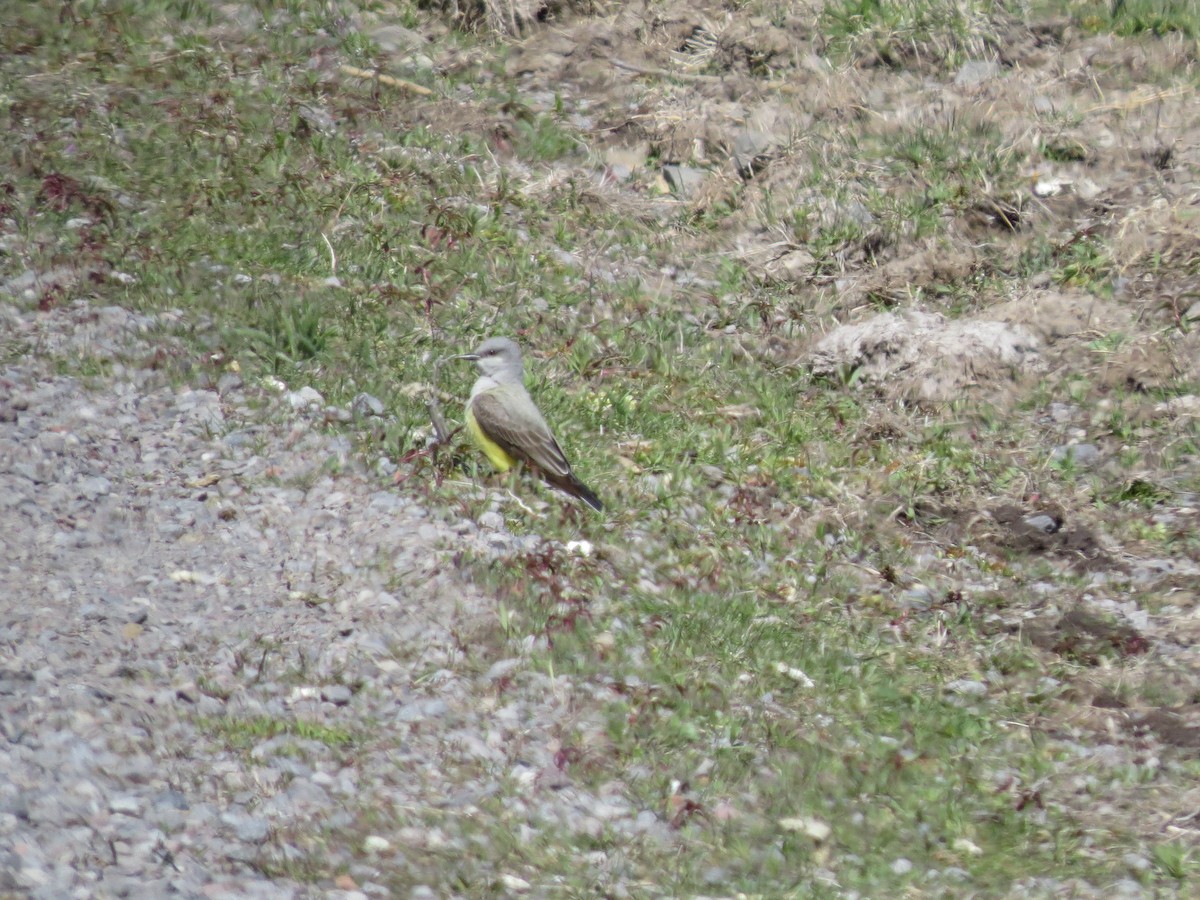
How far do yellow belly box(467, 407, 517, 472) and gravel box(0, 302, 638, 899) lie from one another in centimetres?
71

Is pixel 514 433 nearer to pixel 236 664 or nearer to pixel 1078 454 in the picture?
pixel 236 664

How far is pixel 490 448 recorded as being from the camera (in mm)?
9539

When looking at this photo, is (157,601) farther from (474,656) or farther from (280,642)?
(474,656)

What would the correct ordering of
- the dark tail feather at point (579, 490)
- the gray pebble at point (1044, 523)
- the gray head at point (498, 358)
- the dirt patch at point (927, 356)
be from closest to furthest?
the dark tail feather at point (579, 490), the gray pebble at point (1044, 523), the gray head at point (498, 358), the dirt patch at point (927, 356)

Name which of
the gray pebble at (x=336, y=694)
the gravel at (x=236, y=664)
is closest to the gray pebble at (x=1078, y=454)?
the gravel at (x=236, y=664)

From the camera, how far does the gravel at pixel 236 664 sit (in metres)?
6.12

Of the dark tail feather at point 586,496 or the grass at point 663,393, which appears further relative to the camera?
the dark tail feather at point 586,496

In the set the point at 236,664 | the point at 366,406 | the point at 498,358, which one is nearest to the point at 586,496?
the point at 498,358

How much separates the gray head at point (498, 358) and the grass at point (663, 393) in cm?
42

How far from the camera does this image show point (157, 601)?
25.3 feet

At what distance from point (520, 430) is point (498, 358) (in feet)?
2.72

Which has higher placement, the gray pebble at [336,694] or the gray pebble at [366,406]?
the gray pebble at [366,406]

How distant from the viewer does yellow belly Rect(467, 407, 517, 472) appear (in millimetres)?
9469

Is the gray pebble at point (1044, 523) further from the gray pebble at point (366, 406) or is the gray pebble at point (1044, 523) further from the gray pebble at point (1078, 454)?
the gray pebble at point (366, 406)
